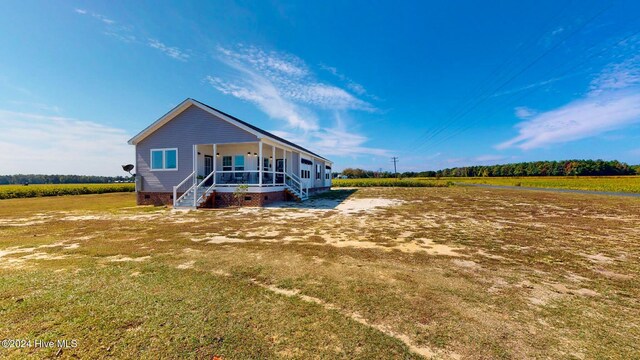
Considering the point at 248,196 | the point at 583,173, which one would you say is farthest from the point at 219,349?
the point at 583,173

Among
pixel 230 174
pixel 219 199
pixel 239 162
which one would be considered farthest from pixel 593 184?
pixel 219 199

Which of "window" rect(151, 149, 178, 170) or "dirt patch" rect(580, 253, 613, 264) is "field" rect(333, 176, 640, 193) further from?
"dirt patch" rect(580, 253, 613, 264)

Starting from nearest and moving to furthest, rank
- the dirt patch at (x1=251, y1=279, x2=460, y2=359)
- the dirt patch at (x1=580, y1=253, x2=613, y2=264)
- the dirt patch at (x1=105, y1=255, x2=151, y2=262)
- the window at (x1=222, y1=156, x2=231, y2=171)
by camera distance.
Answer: the dirt patch at (x1=251, y1=279, x2=460, y2=359), the dirt patch at (x1=105, y1=255, x2=151, y2=262), the dirt patch at (x1=580, y1=253, x2=613, y2=264), the window at (x1=222, y1=156, x2=231, y2=171)

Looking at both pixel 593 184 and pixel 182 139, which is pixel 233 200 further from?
pixel 593 184

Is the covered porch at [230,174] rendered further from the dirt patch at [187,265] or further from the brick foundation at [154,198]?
the dirt patch at [187,265]

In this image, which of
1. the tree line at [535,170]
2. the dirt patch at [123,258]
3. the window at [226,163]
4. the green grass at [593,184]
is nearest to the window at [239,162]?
the window at [226,163]

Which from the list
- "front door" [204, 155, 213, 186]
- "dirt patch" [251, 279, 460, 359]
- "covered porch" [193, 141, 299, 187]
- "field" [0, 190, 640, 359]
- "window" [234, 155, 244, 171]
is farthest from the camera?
"window" [234, 155, 244, 171]

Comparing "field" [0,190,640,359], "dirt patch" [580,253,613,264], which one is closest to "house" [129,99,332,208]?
"field" [0,190,640,359]
